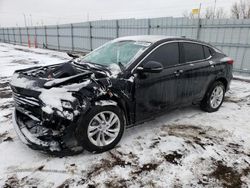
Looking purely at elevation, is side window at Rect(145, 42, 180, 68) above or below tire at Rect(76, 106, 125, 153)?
above

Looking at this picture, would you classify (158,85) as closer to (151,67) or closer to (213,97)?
(151,67)

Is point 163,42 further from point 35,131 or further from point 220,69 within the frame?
point 35,131

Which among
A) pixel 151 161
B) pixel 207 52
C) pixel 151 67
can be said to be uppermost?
pixel 207 52

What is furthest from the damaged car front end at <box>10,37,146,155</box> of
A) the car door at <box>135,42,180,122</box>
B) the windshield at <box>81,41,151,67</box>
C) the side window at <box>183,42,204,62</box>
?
the side window at <box>183,42,204,62</box>

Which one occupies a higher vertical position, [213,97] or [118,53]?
[118,53]

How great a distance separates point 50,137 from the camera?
2689 millimetres

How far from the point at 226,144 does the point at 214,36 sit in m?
7.14

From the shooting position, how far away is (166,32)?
10.9 meters

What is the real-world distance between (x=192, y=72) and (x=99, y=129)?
7.03 ft

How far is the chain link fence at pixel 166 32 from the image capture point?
8602 mm

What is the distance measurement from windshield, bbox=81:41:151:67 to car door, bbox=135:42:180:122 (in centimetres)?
22

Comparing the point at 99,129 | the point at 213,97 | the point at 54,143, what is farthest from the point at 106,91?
the point at 213,97

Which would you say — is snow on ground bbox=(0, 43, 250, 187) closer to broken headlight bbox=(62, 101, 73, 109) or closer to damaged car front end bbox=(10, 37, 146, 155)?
damaged car front end bbox=(10, 37, 146, 155)

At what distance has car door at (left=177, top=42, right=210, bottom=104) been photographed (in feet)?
12.8
